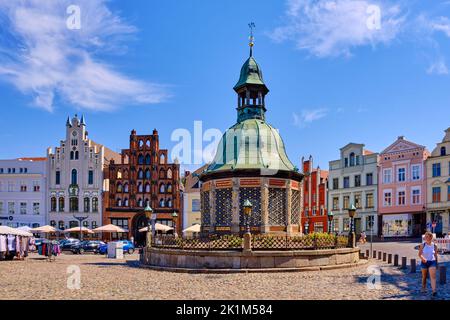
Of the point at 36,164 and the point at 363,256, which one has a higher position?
the point at 36,164

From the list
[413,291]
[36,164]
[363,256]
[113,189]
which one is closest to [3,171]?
[36,164]

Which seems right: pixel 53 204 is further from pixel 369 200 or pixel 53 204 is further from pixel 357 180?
pixel 369 200

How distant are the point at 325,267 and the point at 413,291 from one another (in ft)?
23.1

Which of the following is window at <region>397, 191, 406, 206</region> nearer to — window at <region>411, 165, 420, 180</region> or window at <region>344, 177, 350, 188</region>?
window at <region>411, 165, 420, 180</region>

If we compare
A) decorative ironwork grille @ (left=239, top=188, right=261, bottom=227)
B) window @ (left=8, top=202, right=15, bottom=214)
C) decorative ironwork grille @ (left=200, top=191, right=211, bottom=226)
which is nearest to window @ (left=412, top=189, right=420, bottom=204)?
decorative ironwork grille @ (left=239, top=188, right=261, bottom=227)

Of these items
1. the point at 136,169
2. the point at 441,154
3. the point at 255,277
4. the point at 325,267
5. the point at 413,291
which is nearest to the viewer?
the point at 413,291

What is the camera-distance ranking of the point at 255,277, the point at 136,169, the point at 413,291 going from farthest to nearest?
the point at 136,169
the point at 255,277
the point at 413,291

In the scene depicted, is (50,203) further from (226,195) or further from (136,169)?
(226,195)

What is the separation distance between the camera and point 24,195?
6288cm

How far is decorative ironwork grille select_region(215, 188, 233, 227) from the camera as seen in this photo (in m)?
27.3

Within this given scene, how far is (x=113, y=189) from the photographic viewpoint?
62.1m

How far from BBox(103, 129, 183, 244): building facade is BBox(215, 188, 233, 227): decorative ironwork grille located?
112 feet

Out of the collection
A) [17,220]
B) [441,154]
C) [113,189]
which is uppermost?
[441,154]

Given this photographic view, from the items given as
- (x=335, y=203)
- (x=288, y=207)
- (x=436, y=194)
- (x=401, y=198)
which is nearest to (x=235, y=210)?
(x=288, y=207)
